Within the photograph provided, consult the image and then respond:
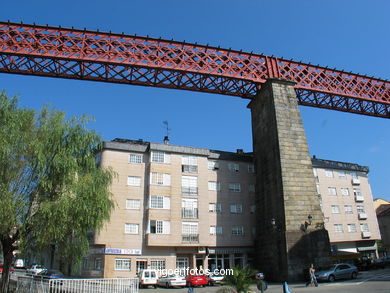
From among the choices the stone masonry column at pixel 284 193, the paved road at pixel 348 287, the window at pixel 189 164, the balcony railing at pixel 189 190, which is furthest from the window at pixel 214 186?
the paved road at pixel 348 287

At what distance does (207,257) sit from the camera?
34.8 metres

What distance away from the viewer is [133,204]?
33.6 m

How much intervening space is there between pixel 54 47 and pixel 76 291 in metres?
19.9

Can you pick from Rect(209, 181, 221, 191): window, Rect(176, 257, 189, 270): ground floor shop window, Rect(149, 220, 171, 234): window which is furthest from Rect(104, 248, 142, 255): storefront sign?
Rect(209, 181, 221, 191): window

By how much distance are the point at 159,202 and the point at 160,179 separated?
7.88ft

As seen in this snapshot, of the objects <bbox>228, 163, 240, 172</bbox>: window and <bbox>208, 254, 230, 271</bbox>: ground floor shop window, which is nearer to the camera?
<bbox>208, 254, 230, 271</bbox>: ground floor shop window

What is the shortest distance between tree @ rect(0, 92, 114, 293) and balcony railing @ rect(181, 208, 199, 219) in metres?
16.7

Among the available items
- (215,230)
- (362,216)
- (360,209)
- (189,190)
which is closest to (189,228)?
(215,230)

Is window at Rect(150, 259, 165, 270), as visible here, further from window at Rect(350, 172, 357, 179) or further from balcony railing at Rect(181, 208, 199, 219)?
window at Rect(350, 172, 357, 179)

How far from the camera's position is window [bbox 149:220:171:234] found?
33.0 metres

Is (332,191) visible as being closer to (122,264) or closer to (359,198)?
(359,198)

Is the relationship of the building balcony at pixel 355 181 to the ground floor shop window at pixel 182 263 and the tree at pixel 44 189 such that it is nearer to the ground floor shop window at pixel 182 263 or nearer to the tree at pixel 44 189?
the ground floor shop window at pixel 182 263

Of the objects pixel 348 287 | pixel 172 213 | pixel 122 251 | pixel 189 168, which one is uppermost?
pixel 189 168

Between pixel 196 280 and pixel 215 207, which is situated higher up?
pixel 215 207
